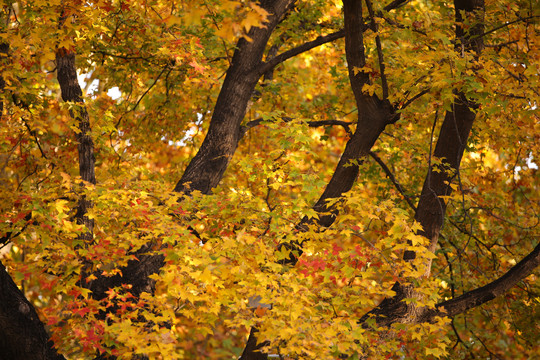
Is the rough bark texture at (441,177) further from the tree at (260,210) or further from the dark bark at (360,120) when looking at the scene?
the dark bark at (360,120)

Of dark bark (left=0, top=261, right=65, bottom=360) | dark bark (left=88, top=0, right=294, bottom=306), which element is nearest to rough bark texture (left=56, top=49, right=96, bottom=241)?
dark bark (left=88, top=0, right=294, bottom=306)

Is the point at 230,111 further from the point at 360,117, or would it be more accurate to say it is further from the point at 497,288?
the point at 497,288

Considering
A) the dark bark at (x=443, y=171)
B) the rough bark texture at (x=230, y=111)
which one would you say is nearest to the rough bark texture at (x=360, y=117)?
the dark bark at (x=443, y=171)

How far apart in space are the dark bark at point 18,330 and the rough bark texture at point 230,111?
8.46 ft

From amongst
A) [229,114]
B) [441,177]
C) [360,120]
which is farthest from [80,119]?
[441,177]

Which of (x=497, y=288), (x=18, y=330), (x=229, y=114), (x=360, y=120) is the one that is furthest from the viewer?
(x=229, y=114)

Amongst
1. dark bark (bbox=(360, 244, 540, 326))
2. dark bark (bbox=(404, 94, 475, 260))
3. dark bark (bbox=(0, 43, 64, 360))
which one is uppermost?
dark bark (bbox=(404, 94, 475, 260))

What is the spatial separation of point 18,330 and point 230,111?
4.08 m

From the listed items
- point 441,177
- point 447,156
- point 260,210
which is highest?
point 447,156

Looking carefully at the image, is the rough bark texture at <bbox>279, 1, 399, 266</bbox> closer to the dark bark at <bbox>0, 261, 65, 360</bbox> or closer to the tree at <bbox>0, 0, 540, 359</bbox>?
the tree at <bbox>0, 0, 540, 359</bbox>

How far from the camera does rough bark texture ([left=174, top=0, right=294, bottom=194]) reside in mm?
7367

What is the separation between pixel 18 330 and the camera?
5352 millimetres

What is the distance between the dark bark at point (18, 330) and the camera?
5.30 metres

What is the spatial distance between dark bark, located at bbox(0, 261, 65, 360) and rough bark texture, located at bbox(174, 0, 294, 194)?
2578 millimetres
